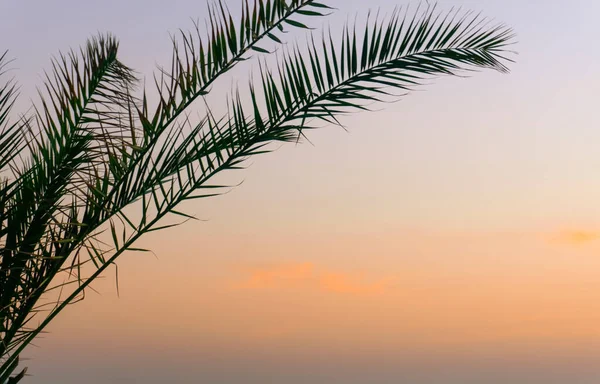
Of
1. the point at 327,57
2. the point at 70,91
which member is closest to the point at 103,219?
the point at 70,91

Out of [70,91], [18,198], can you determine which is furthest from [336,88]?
[18,198]

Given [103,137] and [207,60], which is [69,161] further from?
A: [207,60]

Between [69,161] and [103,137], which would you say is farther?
[69,161]

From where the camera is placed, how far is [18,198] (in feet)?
15.2

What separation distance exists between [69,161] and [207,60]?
1121 millimetres

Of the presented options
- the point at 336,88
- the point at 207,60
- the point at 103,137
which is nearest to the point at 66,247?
the point at 103,137

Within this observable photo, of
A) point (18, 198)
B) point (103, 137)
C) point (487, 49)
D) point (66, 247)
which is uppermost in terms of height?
point (487, 49)

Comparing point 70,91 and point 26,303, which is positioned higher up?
point 70,91

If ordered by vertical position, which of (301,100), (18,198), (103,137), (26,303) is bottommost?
(26,303)

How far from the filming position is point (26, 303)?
14.8 ft

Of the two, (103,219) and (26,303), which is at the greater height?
(103,219)

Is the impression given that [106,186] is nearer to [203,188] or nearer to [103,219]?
[103,219]

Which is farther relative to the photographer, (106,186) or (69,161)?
(69,161)

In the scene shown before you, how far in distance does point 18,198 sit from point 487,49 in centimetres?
308
